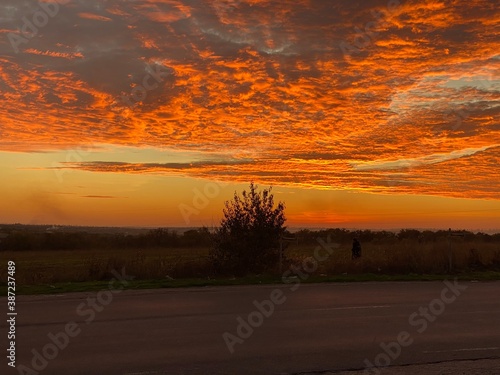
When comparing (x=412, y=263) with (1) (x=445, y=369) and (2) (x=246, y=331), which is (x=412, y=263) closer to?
(2) (x=246, y=331)

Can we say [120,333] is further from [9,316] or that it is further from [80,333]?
[9,316]

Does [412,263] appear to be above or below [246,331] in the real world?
above

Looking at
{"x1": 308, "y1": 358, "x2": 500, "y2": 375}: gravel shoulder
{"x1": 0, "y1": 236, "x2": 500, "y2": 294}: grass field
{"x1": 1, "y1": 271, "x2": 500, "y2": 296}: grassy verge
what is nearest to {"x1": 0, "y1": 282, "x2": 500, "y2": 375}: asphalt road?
{"x1": 308, "y1": 358, "x2": 500, "y2": 375}: gravel shoulder

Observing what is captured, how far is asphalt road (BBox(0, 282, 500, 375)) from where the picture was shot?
9016mm

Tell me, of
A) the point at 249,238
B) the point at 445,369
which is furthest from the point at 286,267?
the point at 445,369

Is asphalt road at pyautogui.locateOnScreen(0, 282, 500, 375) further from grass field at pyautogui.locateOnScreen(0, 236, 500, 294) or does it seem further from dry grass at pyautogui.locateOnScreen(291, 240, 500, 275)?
dry grass at pyautogui.locateOnScreen(291, 240, 500, 275)

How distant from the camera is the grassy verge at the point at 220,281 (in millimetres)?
18547

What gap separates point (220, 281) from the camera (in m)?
20.5

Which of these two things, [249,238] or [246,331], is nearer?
[246,331]

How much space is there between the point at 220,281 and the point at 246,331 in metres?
9.05

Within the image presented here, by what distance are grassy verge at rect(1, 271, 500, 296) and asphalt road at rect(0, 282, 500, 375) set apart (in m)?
1.36

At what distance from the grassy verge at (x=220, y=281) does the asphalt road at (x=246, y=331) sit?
1365 millimetres

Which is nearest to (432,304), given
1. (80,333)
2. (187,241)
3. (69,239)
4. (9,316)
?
(80,333)

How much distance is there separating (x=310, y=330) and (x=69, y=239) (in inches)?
2813
